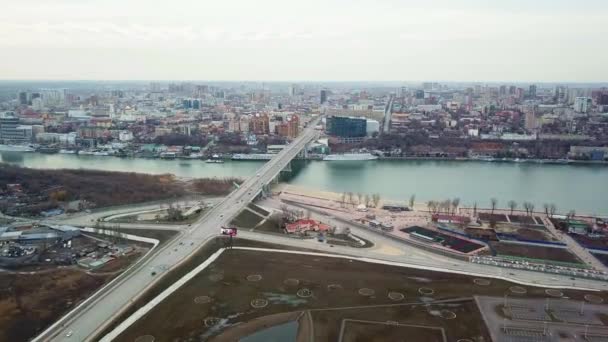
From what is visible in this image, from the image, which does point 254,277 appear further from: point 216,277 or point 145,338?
point 145,338

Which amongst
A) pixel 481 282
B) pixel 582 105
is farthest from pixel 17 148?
pixel 582 105

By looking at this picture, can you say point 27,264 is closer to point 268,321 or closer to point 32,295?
point 32,295

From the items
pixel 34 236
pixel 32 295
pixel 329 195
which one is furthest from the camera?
pixel 329 195

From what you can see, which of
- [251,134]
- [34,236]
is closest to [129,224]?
[34,236]

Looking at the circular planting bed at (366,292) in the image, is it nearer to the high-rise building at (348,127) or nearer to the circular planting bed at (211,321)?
the circular planting bed at (211,321)

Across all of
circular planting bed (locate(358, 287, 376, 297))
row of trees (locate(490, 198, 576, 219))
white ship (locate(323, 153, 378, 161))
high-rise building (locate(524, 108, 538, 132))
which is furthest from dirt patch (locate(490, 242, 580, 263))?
high-rise building (locate(524, 108, 538, 132))

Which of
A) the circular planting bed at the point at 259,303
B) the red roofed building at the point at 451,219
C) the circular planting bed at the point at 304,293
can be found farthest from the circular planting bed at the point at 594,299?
the circular planting bed at the point at 259,303
